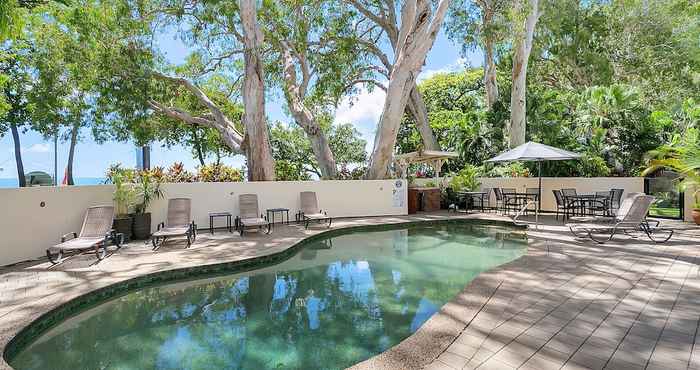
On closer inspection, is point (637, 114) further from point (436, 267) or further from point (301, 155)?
point (301, 155)

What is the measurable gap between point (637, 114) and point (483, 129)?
19.9 ft

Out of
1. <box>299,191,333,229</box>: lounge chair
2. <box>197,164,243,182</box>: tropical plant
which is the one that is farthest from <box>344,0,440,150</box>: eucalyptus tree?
<box>197,164,243,182</box>: tropical plant

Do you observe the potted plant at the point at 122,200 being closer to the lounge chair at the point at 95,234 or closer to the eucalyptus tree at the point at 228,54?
the lounge chair at the point at 95,234

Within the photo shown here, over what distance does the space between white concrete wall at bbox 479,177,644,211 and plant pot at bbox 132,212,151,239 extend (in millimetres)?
11342

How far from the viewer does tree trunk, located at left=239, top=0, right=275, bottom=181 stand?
40.4 ft

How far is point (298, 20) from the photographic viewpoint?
49.3 ft

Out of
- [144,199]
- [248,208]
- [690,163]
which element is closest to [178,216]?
[144,199]

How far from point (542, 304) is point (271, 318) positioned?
3036 millimetres

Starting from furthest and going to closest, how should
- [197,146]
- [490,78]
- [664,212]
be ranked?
[197,146]
[490,78]
[664,212]

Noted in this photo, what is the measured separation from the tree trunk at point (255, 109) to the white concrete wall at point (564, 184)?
824 cm

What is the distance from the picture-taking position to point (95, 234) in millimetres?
6844

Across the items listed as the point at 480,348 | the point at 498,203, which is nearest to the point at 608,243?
the point at 480,348

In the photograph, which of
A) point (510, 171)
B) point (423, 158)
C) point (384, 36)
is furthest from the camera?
point (384, 36)

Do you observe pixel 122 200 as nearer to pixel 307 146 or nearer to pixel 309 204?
pixel 309 204
